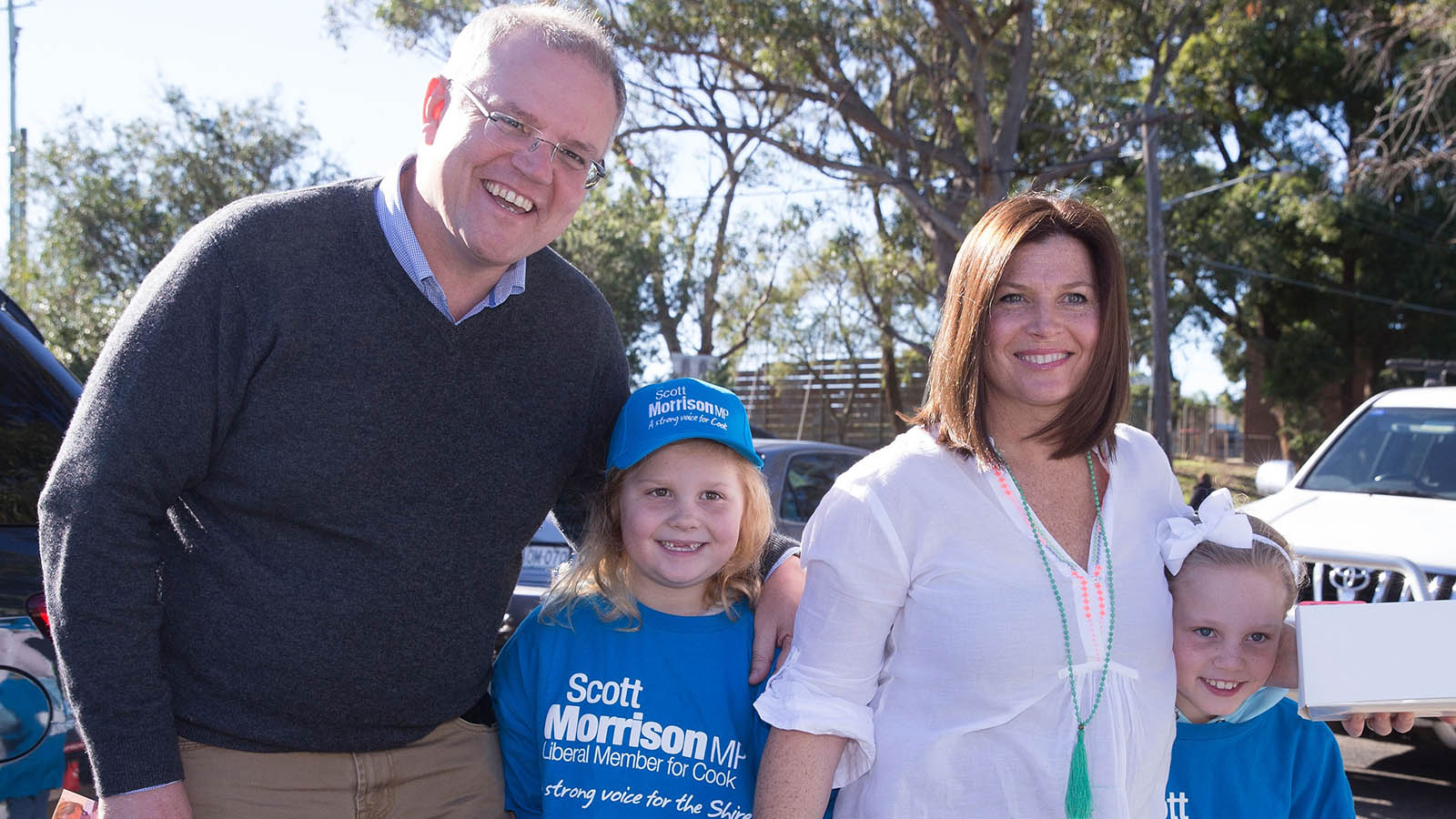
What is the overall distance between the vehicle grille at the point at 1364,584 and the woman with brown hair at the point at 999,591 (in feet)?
11.5

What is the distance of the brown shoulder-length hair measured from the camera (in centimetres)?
209

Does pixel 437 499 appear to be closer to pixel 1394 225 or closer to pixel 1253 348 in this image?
pixel 1394 225

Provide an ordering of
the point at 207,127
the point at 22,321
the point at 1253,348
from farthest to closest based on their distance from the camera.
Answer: the point at 1253,348
the point at 207,127
the point at 22,321

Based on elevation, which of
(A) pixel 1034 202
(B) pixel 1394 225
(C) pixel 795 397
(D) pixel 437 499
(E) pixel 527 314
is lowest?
(D) pixel 437 499

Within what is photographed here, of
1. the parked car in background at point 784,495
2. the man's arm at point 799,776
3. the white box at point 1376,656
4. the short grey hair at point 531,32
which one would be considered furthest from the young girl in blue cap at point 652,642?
the parked car in background at point 784,495

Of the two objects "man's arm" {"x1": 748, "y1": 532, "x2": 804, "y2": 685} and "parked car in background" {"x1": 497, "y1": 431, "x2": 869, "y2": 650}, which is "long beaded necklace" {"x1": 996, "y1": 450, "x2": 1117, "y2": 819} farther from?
"parked car in background" {"x1": 497, "y1": 431, "x2": 869, "y2": 650}

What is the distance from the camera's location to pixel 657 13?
13914 millimetres

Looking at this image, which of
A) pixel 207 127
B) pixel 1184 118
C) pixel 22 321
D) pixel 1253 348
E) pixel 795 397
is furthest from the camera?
Result: pixel 1253 348

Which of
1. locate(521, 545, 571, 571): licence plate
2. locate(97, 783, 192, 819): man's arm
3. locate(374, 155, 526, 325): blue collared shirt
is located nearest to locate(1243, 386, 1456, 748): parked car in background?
locate(521, 545, 571, 571): licence plate

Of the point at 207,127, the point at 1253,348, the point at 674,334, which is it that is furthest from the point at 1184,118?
the point at 207,127

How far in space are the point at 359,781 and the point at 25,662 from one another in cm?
74

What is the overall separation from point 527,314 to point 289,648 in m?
0.77

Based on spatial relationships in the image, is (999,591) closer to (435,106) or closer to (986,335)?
(986,335)

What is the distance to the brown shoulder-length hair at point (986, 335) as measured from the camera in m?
2.09
